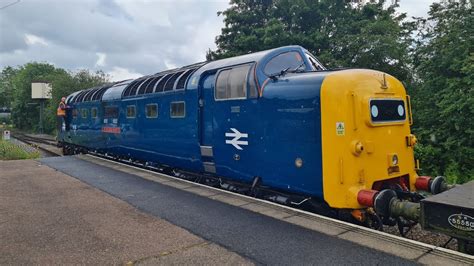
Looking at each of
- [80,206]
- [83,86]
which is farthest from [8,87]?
[80,206]

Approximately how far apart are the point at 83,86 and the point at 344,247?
4238 centimetres

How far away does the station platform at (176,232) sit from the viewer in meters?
4.44

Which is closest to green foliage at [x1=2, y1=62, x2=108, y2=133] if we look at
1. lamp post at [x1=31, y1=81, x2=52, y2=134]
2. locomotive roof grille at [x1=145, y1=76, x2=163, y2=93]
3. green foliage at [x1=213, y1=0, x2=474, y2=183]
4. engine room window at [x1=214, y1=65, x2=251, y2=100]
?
lamp post at [x1=31, y1=81, x2=52, y2=134]

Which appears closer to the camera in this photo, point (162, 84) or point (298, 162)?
point (298, 162)

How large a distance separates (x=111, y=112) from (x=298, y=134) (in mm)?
9805

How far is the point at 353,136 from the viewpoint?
5738 millimetres

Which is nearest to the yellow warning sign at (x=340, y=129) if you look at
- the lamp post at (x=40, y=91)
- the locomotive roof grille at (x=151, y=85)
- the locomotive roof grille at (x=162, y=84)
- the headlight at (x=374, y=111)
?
the headlight at (x=374, y=111)

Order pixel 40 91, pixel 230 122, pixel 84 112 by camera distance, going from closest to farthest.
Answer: pixel 230 122
pixel 84 112
pixel 40 91

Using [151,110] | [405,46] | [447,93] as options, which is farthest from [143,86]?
[405,46]

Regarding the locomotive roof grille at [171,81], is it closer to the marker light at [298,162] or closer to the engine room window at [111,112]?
the engine room window at [111,112]

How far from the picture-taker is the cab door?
23.9 ft

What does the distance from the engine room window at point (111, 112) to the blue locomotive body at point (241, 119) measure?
192 cm

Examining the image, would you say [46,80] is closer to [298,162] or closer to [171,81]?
[171,81]

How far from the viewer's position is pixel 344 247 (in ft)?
15.3
